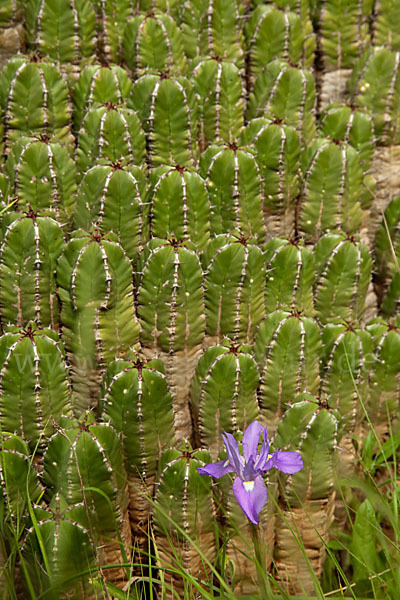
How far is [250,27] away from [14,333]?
2.89 metres

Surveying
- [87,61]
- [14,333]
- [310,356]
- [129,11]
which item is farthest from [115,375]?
[129,11]

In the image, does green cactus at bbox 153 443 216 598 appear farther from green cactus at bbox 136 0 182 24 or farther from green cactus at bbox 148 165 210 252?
green cactus at bbox 136 0 182 24

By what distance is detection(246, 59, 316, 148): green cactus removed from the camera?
4.75 m

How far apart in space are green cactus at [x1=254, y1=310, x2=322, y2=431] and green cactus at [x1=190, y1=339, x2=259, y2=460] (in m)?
0.14

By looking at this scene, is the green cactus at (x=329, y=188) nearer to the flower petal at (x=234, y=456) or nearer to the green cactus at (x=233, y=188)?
the green cactus at (x=233, y=188)

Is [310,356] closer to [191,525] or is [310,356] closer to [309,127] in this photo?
[191,525]

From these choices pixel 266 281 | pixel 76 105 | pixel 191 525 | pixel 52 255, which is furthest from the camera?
pixel 76 105

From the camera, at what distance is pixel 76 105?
464 centimetres

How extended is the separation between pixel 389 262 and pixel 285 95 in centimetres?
132

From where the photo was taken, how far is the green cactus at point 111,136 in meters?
4.22

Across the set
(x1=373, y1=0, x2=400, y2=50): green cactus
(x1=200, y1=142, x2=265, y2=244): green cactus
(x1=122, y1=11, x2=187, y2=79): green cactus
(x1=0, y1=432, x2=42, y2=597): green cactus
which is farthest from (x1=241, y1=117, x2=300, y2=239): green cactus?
(x1=0, y1=432, x2=42, y2=597): green cactus

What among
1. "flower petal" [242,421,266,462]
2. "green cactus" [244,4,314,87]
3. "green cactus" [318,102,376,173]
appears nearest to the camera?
"flower petal" [242,421,266,462]

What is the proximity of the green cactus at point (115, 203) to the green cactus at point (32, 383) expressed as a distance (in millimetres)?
709

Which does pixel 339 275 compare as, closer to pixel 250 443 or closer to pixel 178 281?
pixel 178 281
